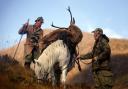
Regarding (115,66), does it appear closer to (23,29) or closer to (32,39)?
(23,29)

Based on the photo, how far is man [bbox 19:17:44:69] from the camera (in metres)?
11.6

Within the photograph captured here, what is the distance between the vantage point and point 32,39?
39.0ft

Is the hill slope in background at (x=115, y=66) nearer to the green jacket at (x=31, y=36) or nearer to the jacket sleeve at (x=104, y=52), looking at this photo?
the green jacket at (x=31, y=36)

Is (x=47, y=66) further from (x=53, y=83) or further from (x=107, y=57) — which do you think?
(x=107, y=57)

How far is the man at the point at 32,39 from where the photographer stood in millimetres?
11633

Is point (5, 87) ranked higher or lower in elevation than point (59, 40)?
lower

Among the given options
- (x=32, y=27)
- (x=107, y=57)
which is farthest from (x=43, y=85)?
(x=32, y=27)

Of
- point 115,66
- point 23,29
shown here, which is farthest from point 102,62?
point 115,66

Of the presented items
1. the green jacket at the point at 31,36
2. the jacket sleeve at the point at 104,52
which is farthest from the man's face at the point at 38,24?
the jacket sleeve at the point at 104,52

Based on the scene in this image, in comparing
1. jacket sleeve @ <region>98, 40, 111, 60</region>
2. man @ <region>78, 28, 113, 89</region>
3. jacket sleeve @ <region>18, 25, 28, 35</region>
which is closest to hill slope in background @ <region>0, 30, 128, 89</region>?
jacket sleeve @ <region>18, 25, 28, 35</region>

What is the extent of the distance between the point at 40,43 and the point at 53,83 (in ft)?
5.13

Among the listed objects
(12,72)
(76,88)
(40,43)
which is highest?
(40,43)

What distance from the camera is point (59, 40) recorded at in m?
11.0

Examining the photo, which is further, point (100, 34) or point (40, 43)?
point (40, 43)
